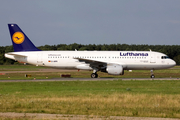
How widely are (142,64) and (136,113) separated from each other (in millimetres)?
25573

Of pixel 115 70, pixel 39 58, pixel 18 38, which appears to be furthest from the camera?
pixel 18 38

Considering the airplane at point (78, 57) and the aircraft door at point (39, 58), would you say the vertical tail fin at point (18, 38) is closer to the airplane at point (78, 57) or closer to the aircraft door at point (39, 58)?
the airplane at point (78, 57)

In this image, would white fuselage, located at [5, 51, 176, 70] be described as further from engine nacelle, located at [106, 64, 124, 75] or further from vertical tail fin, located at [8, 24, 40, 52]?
engine nacelle, located at [106, 64, 124, 75]


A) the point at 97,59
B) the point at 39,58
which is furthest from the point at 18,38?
the point at 97,59

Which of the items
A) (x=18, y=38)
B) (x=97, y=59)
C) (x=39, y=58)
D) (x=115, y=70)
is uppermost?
(x=18, y=38)

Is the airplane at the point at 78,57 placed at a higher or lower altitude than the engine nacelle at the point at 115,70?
higher

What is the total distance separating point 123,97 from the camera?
687 inches

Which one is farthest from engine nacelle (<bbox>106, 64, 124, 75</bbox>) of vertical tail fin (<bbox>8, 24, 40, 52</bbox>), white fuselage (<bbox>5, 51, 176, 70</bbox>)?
vertical tail fin (<bbox>8, 24, 40, 52</bbox>)

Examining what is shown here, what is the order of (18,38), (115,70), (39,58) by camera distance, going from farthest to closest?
1. (18,38)
2. (39,58)
3. (115,70)

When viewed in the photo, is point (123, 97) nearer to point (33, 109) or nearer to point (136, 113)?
point (136, 113)

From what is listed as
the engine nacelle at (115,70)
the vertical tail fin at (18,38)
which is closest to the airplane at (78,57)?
the vertical tail fin at (18,38)

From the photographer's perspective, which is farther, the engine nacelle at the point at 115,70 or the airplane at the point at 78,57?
the airplane at the point at 78,57

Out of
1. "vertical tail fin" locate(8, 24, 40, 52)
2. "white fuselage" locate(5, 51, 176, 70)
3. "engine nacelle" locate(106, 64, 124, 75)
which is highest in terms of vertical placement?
"vertical tail fin" locate(8, 24, 40, 52)

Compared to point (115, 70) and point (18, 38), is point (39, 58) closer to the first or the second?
point (18, 38)
